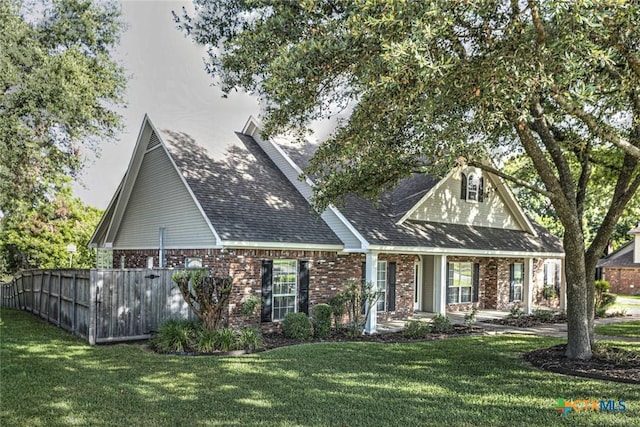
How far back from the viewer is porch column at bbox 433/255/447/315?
1525 cm

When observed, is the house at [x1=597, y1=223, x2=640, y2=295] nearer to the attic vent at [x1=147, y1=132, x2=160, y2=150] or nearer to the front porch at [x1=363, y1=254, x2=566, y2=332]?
the front porch at [x1=363, y1=254, x2=566, y2=332]

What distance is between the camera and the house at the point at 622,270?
34.7m

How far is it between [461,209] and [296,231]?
7.88 m

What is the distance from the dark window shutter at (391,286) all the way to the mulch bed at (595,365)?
657 centimetres

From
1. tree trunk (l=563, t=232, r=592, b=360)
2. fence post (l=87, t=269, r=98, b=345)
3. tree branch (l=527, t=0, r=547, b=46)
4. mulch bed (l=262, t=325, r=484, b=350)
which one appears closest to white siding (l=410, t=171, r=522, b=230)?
mulch bed (l=262, t=325, r=484, b=350)

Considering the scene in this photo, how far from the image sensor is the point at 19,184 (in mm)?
16359

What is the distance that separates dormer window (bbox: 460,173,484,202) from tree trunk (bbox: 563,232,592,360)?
9411 mm

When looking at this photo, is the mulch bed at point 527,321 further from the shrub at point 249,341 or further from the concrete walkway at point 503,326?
the shrub at point 249,341

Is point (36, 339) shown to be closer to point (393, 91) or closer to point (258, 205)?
point (258, 205)

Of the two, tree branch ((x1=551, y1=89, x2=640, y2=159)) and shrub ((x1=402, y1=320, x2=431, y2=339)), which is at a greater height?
tree branch ((x1=551, y1=89, x2=640, y2=159))

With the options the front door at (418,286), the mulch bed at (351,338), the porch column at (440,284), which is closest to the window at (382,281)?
the porch column at (440,284)

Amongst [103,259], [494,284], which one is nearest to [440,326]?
[494,284]

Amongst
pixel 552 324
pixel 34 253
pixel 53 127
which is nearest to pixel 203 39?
pixel 53 127

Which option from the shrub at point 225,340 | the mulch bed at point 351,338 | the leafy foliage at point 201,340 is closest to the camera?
the leafy foliage at point 201,340
